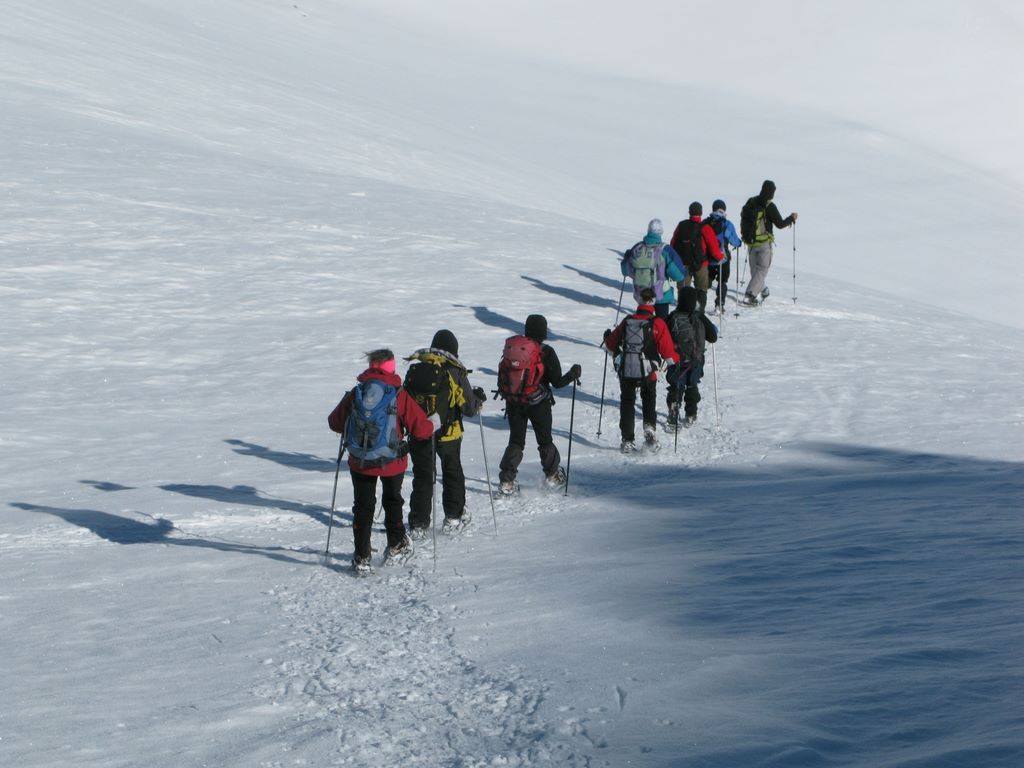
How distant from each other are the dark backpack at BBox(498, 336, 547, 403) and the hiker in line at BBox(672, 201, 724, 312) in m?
6.85

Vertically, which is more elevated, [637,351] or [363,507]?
[637,351]

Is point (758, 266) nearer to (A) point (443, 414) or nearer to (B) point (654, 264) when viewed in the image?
(B) point (654, 264)

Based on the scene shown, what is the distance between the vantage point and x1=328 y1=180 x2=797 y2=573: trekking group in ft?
27.5

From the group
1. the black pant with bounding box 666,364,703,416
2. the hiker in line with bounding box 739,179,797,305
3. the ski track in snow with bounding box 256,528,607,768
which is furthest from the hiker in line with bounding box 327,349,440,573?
the hiker in line with bounding box 739,179,797,305

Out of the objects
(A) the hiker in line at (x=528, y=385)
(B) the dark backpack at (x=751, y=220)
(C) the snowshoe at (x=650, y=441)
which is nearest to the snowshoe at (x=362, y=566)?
(A) the hiker in line at (x=528, y=385)

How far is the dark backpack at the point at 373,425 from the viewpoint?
830 centimetres

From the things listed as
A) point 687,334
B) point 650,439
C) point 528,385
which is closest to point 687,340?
point 687,334

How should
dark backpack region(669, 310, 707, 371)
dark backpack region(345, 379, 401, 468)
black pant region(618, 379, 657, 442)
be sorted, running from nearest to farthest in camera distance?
dark backpack region(345, 379, 401, 468), black pant region(618, 379, 657, 442), dark backpack region(669, 310, 707, 371)

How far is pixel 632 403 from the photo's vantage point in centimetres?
1242

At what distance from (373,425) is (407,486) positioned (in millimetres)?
3100

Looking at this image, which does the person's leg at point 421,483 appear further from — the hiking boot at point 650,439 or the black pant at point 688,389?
the black pant at point 688,389

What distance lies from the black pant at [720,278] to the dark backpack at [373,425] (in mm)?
10489

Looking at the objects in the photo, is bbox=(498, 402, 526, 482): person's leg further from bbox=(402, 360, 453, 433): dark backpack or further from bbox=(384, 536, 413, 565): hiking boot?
bbox=(384, 536, 413, 565): hiking boot

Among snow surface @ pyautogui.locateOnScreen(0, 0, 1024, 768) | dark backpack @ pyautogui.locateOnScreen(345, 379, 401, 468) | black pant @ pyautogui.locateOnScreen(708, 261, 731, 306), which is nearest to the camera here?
snow surface @ pyautogui.locateOnScreen(0, 0, 1024, 768)
